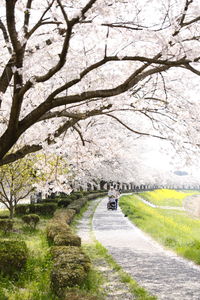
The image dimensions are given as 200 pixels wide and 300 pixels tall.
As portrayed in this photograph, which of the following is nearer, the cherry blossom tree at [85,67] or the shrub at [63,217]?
the cherry blossom tree at [85,67]

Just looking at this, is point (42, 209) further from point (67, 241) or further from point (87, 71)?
point (87, 71)

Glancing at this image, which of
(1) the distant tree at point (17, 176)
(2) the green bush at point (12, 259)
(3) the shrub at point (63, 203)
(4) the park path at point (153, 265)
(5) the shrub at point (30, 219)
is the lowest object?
(4) the park path at point (153, 265)

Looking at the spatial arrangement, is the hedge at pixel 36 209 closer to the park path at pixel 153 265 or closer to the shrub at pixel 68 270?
the park path at pixel 153 265

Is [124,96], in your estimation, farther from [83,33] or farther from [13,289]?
[13,289]

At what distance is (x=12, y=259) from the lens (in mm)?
8461

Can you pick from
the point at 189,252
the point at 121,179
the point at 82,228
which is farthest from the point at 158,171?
the point at 189,252

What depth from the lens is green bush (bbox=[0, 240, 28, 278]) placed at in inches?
330

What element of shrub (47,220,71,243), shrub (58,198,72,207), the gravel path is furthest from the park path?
shrub (58,198,72,207)

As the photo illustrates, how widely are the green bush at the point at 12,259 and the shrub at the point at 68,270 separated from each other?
80 cm

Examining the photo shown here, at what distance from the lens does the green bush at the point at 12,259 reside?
8381 millimetres

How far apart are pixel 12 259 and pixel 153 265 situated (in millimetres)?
3961

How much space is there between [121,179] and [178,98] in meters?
44.7

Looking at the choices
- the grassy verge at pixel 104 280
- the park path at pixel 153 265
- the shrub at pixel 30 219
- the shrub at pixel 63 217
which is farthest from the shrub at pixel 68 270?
the shrub at pixel 30 219

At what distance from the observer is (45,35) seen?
9812 millimetres
